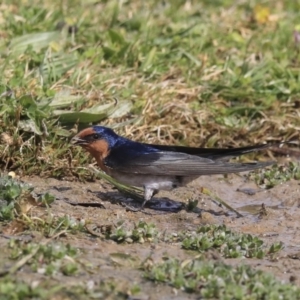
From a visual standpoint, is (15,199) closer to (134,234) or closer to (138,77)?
(134,234)

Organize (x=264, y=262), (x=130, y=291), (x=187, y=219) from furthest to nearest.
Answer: (x=187, y=219) < (x=264, y=262) < (x=130, y=291)

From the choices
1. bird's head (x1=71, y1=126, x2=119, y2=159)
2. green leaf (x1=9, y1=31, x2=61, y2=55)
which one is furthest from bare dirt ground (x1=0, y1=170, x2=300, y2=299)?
green leaf (x1=9, y1=31, x2=61, y2=55)

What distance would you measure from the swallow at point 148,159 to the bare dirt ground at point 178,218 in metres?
0.17

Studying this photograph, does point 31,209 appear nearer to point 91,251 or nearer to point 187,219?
point 91,251

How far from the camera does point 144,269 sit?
405 centimetres

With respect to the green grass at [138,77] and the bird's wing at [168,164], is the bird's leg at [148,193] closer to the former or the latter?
the bird's wing at [168,164]

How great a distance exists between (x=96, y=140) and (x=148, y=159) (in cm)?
35

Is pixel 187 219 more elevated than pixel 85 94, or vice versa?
pixel 85 94

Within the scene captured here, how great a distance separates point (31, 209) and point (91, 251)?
0.54 m

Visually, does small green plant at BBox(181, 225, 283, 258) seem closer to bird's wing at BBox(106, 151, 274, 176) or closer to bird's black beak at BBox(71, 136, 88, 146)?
bird's wing at BBox(106, 151, 274, 176)

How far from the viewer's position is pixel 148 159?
217 inches

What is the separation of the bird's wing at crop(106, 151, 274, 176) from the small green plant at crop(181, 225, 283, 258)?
0.75m

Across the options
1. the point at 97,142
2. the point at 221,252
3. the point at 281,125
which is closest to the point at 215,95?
the point at 281,125

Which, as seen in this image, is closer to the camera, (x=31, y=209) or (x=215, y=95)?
(x=31, y=209)
